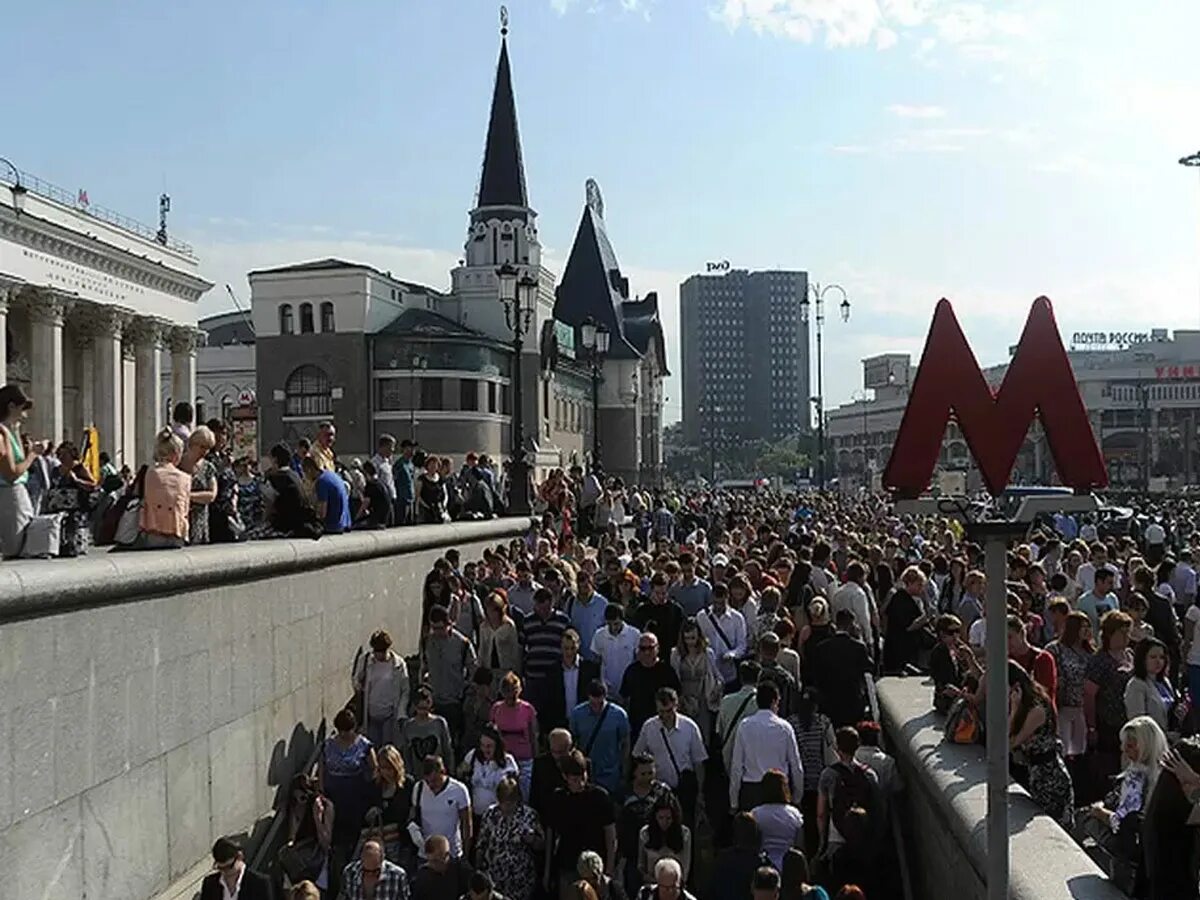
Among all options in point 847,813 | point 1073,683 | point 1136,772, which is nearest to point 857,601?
point 1073,683

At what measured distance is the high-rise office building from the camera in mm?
193000

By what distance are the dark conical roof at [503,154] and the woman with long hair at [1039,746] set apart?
91.4 metres

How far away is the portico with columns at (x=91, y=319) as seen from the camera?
57.2 meters

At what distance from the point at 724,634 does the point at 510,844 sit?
368cm

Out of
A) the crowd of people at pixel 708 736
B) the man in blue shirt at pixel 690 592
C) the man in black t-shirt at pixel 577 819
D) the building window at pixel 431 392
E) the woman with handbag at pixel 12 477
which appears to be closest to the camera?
the crowd of people at pixel 708 736

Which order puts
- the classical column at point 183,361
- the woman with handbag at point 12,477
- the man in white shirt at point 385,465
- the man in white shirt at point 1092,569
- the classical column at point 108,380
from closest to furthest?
the woman with handbag at point 12,477, the man in white shirt at point 1092,569, the man in white shirt at point 385,465, the classical column at point 108,380, the classical column at point 183,361

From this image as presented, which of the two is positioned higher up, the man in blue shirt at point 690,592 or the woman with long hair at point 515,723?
the man in blue shirt at point 690,592

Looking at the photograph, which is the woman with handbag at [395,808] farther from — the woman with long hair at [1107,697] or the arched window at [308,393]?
the arched window at [308,393]

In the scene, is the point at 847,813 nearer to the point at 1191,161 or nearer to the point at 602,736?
the point at 602,736

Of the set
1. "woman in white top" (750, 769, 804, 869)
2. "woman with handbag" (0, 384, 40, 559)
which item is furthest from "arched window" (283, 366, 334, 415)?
"woman in white top" (750, 769, 804, 869)

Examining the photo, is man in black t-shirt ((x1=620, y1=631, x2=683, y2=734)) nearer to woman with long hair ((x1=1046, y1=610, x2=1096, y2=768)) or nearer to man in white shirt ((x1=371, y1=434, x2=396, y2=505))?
woman with long hair ((x1=1046, y1=610, x2=1096, y2=768))

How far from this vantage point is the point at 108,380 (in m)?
65.0

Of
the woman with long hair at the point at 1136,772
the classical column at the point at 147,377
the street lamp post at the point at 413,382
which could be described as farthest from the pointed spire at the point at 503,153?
the woman with long hair at the point at 1136,772

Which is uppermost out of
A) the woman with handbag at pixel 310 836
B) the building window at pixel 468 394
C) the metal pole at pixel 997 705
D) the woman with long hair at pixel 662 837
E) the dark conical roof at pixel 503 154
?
the dark conical roof at pixel 503 154
